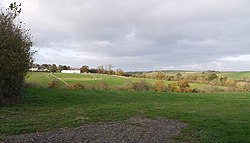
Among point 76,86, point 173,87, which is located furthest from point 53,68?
point 173,87

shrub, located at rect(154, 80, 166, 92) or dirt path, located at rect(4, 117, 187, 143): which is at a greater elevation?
shrub, located at rect(154, 80, 166, 92)

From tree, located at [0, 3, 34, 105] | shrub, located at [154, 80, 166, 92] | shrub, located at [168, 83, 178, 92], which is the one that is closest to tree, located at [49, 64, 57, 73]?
shrub, located at [154, 80, 166, 92]

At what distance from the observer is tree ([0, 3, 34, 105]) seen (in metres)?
19.3

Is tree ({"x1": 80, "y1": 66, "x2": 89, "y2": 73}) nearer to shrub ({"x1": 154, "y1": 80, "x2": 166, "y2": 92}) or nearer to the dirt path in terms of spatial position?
shrub ({"x1": 154, "y1": 80, "x2": 166, "y2": 92})

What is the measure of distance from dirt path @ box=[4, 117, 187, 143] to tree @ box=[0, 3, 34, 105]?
927 centimetres

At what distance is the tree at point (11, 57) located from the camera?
19.3 m

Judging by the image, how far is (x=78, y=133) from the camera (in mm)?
11086

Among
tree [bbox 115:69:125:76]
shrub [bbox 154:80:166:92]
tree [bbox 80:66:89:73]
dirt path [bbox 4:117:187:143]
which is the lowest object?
dirt path [bbox 4:117:187:143]

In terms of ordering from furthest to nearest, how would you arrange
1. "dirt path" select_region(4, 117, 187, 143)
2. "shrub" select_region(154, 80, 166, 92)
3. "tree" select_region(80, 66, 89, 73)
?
"tree" select_region(80, 66, 89, 73), "shrub" select_region(154, 80, 166, 92), "dirt path" select_region(4, 117, 187, 143)

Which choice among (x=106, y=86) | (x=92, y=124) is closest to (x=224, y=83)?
(x=106, y=86)

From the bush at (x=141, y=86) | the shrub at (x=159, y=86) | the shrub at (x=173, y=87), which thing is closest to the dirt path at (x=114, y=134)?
the bush at (x=141, y=86)

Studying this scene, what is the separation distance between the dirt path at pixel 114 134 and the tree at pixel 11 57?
927cm

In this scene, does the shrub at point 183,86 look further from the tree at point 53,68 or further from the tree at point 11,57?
the tree at point 11,57

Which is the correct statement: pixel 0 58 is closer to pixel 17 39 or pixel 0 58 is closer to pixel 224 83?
pixel 17 39
